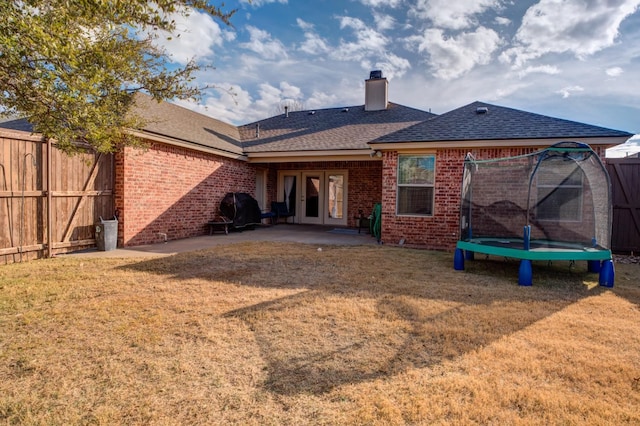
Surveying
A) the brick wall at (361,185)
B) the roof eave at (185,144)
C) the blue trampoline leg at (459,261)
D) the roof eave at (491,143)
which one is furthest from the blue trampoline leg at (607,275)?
the roof eave at (185,144)

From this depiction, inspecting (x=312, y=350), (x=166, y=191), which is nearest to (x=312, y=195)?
(x=166, y=191)

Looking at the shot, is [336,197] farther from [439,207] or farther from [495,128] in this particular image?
[495,128]

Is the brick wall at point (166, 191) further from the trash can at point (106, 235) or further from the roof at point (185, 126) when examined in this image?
the roof at point (185, 126)

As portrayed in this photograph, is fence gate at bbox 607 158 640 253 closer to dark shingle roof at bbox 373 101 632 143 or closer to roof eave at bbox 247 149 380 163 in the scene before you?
Result: dark shingle roof at bbox 373 101 632 143

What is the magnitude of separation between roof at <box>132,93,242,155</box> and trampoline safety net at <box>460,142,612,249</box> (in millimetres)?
7551

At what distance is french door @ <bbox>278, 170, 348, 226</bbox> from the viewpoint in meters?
14.2

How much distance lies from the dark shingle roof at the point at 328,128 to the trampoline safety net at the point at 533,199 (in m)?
4.38

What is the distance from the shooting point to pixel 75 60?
3293mm

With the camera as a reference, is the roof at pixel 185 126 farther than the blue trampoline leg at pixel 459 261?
Yes

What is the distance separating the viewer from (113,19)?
364cm

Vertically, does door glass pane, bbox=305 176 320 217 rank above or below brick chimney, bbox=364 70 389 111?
below

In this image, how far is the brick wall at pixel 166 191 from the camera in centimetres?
820

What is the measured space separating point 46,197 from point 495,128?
10166 mm

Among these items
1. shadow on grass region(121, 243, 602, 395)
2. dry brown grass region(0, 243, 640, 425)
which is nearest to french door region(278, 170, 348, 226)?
shadow on grass region(121, 243, 602, 395)
